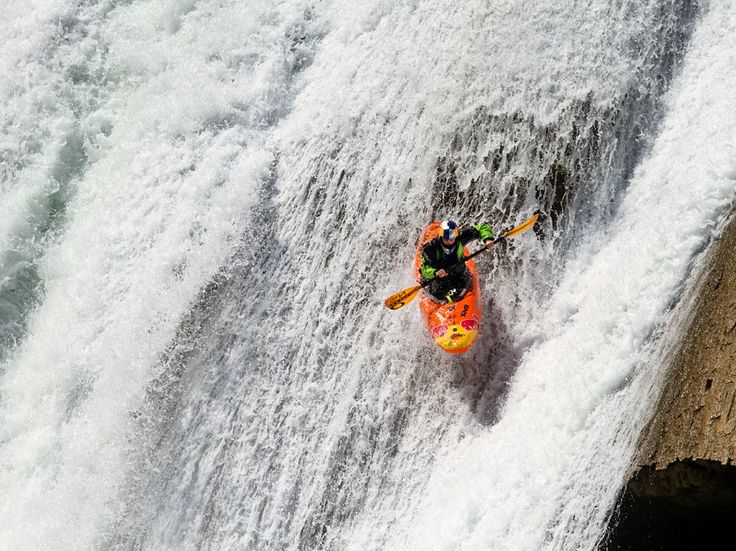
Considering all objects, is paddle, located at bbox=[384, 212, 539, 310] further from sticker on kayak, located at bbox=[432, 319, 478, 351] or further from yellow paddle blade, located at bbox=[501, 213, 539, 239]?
sticker on kayak, located at bbox=[432, 319, 478, 351]

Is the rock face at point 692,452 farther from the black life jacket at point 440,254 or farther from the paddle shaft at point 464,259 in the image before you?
the black life jacket at point 440,254

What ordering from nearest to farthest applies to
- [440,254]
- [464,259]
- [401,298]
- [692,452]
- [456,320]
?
[692,452] < [440,254] < [464,259] < [456,320] < [401,298]

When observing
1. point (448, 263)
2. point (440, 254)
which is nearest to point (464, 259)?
point (448, 263)

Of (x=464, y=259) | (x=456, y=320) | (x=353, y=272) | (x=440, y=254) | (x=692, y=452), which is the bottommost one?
(x=692, y=452)

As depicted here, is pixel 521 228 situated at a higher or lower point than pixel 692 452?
higher

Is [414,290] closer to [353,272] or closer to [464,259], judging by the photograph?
[464,259]

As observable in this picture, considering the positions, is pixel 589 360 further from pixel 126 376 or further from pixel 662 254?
pixel 126 376

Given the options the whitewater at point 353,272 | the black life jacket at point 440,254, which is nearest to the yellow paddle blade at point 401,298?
the black life jacket at point 440,254
